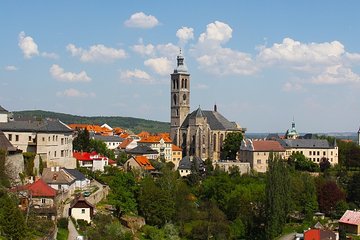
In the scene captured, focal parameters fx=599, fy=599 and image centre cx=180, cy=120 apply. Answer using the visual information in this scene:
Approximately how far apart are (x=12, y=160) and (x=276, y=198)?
86.2 ft

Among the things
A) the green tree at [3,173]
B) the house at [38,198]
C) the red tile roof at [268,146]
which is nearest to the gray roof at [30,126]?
the green tree at [3,173]

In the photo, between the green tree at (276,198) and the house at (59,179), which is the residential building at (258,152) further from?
the house at (59,179)

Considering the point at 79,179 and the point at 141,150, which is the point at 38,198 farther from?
the point at 141,150

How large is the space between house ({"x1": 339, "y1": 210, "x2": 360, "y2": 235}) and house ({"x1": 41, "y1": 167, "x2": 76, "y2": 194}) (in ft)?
95.4

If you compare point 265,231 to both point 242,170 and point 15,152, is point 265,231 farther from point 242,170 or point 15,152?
point 242,170

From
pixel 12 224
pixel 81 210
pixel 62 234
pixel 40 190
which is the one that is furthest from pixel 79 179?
pixel 12 224

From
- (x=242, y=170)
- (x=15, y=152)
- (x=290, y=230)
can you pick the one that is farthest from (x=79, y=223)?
(x=242, y=170)

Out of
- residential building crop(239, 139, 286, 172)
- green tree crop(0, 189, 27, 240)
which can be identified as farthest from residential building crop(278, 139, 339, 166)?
green tree crop(0, 189, 27, 240)

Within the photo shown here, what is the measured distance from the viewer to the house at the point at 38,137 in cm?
5766

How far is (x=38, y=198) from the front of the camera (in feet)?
150

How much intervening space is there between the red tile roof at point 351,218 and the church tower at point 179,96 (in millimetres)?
44573

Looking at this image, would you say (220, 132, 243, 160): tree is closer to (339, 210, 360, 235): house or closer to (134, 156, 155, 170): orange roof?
(134, 156, 155, 170): orange roof

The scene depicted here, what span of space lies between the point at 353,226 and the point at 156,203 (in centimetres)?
2128

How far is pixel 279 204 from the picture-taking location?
60.5 metres
